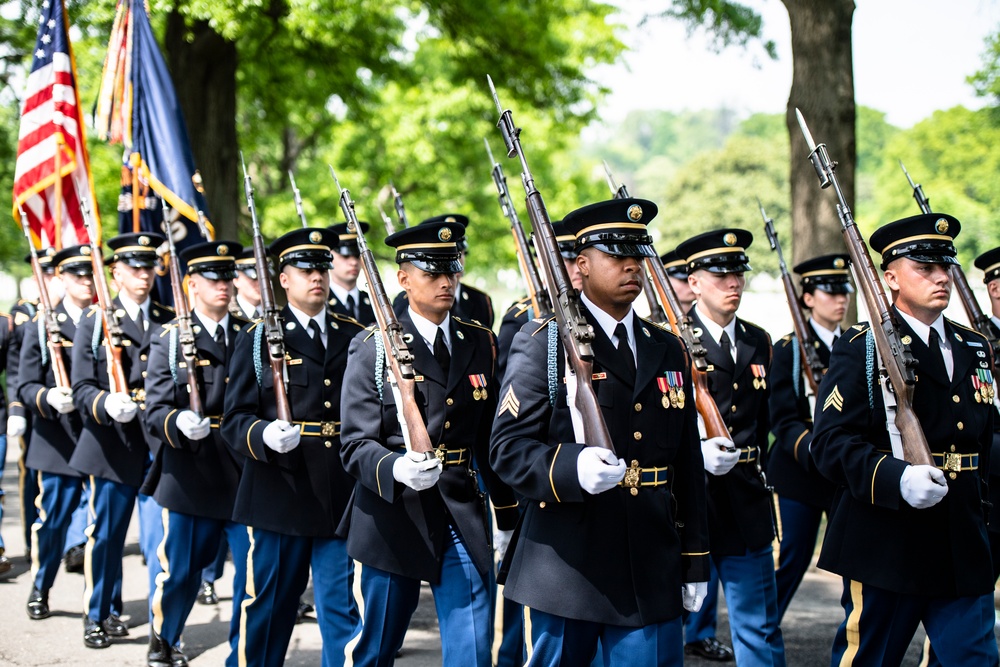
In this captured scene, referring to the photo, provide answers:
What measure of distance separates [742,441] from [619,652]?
7.72 feet

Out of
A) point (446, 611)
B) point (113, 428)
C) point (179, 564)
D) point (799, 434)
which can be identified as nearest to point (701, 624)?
point (799, 434)

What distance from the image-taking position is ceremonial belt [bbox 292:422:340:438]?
588 centimetres

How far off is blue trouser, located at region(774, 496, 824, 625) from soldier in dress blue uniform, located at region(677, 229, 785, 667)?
0.51m

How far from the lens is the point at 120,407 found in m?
7.27

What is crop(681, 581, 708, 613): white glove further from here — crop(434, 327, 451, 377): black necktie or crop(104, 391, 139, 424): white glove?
crop(104, 391, 139, 424): white glove

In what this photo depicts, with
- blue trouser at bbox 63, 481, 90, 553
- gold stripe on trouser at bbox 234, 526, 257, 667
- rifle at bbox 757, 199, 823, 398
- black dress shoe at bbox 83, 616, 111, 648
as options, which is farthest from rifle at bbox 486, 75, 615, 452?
blue trouser at bbox 63, 481, 90, 553

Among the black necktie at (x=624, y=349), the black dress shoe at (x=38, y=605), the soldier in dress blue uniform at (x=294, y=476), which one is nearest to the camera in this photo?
the black necktie at (x=624, y=349)

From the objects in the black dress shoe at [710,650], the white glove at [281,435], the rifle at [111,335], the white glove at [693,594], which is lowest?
the black dress shoe at [710,650]

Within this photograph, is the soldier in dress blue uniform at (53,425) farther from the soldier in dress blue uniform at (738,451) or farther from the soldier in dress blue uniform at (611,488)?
the soldier in dress blue uniform at (611,488)

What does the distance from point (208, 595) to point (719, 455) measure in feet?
15.0

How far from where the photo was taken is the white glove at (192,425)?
6344mm

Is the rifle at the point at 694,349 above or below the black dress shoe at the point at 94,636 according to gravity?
above

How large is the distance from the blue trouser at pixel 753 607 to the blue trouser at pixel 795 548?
2.97ft

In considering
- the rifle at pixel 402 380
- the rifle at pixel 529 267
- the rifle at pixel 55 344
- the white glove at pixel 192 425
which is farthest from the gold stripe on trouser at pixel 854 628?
the rifle at pixel 55 344
